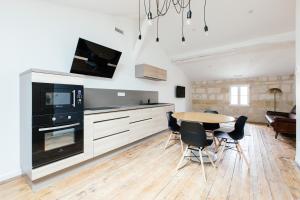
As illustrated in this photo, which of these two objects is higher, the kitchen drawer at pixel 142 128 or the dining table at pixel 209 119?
the dining table at pixel 209 119

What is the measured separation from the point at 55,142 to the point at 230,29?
4.66 m

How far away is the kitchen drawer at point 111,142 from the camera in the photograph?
8.41ft

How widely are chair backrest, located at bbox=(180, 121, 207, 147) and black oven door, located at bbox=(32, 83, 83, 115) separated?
1.64 meters

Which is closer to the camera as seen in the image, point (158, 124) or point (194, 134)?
point (194, 134)

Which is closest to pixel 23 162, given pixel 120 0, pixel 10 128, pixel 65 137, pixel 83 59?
pixel 10 128

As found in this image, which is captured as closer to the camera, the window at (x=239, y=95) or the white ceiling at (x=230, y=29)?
the white ceiling at (x=230, y=29)

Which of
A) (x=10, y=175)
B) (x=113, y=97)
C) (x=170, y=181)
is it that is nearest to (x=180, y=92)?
(x=113, y=97)

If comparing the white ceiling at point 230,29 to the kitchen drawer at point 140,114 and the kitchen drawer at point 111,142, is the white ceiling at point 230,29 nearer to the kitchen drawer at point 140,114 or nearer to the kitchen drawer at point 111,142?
the kitchen drawer at point 140,114

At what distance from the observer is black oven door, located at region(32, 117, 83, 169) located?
1.85m

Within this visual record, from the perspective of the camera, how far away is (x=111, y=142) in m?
2.80

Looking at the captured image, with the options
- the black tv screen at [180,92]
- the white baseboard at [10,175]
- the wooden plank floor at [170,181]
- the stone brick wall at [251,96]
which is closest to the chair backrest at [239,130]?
the wooden plank floor at [170,181]

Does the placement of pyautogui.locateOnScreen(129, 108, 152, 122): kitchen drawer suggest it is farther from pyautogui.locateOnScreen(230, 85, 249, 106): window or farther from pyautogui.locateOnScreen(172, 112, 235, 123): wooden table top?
pyautogui.locateOnScreen(230, 85, 249, 106): window

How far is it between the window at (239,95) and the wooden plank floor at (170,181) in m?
4.16

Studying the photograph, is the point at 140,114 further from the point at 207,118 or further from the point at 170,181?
the point at 170,181
